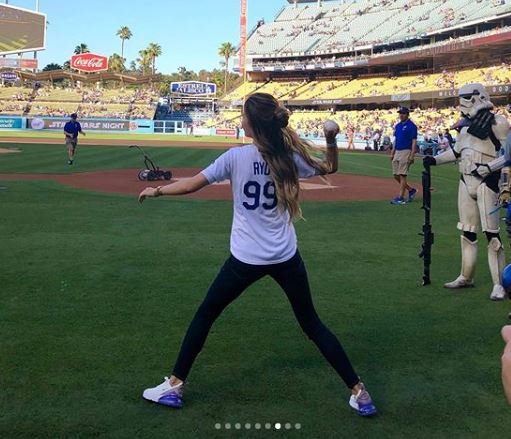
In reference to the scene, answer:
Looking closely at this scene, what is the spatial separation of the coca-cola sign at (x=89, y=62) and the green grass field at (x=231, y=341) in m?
80.8

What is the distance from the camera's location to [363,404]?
3.88 meters

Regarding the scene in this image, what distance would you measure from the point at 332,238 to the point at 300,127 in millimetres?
53603

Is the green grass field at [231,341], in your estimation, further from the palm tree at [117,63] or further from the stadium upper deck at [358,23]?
the palm tree at [117,63]

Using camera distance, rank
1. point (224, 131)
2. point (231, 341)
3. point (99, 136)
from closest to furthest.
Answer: point (231, 341) < point (99, 136) < point (224, 131)

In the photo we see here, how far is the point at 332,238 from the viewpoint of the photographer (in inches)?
387

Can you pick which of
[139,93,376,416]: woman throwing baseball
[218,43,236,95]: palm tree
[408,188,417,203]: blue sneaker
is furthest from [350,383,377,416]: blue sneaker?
[218,43,236,95]: palm tree

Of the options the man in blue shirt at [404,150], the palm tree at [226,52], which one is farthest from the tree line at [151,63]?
the man in blue shirt at [404,150]

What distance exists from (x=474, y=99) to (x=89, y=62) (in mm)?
85916

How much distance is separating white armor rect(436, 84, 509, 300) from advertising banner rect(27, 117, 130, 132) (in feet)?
179

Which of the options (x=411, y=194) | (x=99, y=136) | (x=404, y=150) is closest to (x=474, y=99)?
(x=404, y=150)

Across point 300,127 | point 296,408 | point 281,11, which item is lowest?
point 296,408

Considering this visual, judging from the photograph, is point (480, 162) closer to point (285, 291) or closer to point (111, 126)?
point (285, 291)

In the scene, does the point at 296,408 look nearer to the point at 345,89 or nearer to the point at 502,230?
the point at 502,230

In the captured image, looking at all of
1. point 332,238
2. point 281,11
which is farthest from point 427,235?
point 281,11
